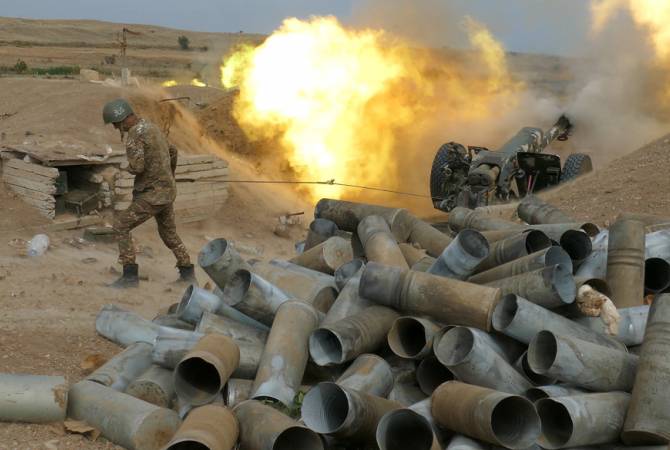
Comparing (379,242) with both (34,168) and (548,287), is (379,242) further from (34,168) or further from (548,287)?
(34,168)

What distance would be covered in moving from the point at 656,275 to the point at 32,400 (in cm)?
439

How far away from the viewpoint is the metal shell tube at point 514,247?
6.19 m

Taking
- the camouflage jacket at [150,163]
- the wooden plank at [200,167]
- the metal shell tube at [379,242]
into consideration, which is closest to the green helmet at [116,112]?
the camouflage jacket at [150,163]

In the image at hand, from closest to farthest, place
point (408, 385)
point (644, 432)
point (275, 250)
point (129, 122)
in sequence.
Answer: point (644, 432)
point (408, 385)
point (129, 122)
point (275, 250)

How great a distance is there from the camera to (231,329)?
18.3ft

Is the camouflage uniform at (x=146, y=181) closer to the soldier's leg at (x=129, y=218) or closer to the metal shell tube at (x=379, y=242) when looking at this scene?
the soldier's leg at (x=129, y=218)

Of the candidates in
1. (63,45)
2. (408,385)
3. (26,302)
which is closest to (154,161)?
(26,302)

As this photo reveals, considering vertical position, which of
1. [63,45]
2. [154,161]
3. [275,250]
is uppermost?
[63,45]

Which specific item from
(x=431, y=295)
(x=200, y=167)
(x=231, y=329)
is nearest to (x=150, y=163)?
(x=231, y=329)

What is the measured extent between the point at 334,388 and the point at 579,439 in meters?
1.30

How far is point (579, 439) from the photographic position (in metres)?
4.22

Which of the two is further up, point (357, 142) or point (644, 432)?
point (357, 142)

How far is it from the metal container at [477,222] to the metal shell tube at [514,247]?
2.52 feet

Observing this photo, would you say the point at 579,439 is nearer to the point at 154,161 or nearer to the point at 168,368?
the point at 168,368
